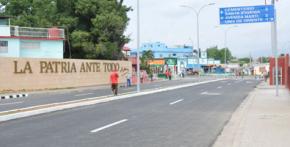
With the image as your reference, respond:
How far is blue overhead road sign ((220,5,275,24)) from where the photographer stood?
35028mm

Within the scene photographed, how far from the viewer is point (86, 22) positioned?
205 ft

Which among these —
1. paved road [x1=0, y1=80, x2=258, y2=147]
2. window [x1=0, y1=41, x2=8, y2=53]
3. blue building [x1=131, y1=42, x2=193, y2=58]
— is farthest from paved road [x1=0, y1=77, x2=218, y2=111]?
blue building [x1=131, y1=42, x2=193, y2=58]

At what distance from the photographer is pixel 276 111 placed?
1994cm

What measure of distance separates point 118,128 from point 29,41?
1569 inches

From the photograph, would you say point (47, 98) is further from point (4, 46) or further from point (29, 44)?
point (29, 44)

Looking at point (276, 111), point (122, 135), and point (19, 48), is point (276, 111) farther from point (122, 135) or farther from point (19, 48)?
point (19, 48)

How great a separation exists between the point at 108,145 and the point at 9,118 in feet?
22.5

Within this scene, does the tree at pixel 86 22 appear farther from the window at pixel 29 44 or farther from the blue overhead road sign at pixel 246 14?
the blue overhead road sign at pixel 246 14

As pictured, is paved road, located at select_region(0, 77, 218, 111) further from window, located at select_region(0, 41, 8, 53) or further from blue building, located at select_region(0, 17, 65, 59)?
blue building, located at select_region(0, 17, 65, 59)

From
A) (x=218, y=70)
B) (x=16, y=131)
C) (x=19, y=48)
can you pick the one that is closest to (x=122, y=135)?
(x=16, y=131)

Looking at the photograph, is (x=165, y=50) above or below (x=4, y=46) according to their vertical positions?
above

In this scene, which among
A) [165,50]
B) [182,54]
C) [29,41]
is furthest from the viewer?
[182,54]

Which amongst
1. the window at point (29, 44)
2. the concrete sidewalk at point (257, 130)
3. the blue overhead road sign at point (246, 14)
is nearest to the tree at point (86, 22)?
the window at point (29, 44)

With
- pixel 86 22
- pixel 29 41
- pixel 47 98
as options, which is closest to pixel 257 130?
pixel 47 98
